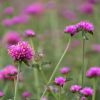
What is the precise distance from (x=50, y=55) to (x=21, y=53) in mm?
2789

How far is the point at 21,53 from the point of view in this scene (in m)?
2.32

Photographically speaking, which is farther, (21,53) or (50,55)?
(50,55)

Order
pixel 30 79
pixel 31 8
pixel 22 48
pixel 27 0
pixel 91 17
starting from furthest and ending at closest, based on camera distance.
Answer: pixel 27 0 < pixel 91 17 < pixel 31 8 < pixel 30 79 < pixel 22 48

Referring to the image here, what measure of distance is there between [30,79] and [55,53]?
0.87 meters

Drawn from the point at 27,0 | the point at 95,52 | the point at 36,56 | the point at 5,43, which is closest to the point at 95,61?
the point at 95,52

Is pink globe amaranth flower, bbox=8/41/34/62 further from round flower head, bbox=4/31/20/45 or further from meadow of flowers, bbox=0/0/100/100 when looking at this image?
round flower head, bbox=4/31/20/45

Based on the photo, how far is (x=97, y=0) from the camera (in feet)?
16.9

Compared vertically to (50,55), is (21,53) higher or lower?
lower

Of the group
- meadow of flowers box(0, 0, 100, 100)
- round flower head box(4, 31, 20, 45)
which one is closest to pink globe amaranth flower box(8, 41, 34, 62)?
meadow of flowers box(0, 0, 100, 100)

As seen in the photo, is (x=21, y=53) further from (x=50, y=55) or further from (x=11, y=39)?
(x=50, y=55)

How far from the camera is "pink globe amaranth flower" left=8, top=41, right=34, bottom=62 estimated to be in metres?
2.31

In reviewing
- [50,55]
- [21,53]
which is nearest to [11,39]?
[50,55]

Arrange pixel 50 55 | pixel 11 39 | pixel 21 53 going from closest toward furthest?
pixel 21 53
pixel 11 39
pixel 50 55

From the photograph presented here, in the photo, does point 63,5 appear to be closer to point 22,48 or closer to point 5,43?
point 5,43
